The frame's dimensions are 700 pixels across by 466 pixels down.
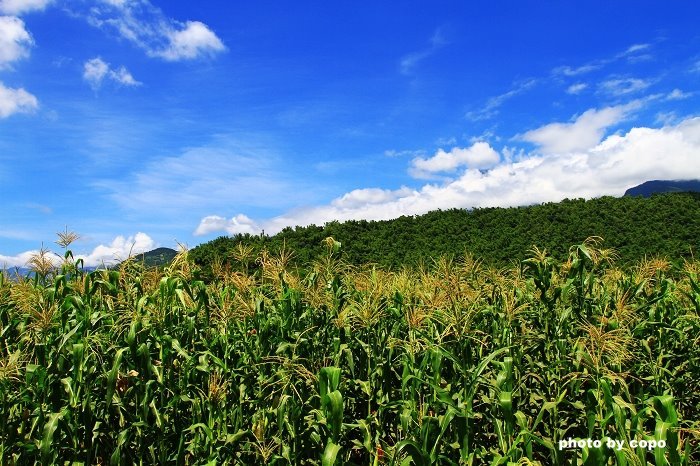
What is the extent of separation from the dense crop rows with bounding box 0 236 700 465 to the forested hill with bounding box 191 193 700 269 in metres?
9.91

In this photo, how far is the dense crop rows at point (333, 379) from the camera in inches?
155

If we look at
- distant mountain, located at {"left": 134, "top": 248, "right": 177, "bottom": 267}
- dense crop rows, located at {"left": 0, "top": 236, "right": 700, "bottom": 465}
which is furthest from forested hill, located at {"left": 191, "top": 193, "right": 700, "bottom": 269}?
dense crop rows, located at {"left": 0, "top": 236, "right": 700, "bottom": 465}

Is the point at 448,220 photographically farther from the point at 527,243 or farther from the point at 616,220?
the point at 616,220

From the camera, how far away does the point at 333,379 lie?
374cm

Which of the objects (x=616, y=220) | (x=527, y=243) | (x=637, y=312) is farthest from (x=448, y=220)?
(x=637, y=312)

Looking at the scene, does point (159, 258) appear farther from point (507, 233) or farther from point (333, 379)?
point (507, 233)

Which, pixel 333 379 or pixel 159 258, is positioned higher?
pixel 159 258

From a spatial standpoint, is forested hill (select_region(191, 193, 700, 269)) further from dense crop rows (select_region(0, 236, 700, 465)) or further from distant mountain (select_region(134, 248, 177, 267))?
dense crop rows (select_region(0, 236, 700, 465))

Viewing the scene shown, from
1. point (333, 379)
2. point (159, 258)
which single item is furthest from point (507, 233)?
point (333, 379)

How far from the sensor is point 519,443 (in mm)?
4047

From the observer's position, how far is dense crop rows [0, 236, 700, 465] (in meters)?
3.94

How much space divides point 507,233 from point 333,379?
14.4m

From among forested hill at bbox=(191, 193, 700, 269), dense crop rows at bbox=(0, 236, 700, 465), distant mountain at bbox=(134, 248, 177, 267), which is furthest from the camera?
forested hill at bbox=(191, 193, 700, 269)

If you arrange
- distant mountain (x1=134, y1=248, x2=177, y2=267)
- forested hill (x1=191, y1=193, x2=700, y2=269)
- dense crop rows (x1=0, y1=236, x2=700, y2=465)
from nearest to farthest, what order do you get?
dense crop rows (x1=0, y1=236, x2=700, y2=465), distant mountain (x1=134, y1=248, x2=177, y2=267), forested hill (x1=191, y1=193, x2=700, y2=269)
